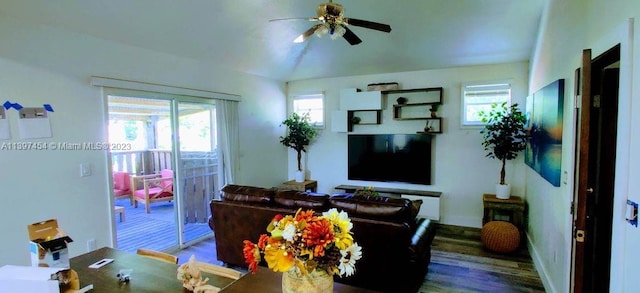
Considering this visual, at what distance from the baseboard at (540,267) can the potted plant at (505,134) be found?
0.78 metres

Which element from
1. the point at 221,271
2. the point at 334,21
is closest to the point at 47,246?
the point at 221,271

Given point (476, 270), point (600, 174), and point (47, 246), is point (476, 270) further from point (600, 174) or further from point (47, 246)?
point (47, 246)

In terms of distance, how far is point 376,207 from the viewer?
271 cm

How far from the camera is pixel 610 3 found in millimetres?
1802

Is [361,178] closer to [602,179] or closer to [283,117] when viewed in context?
[283,117]

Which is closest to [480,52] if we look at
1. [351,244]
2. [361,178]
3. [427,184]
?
[427,184]

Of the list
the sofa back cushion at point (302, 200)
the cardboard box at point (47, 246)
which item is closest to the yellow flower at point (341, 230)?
the cardboard box at point (47, 246)

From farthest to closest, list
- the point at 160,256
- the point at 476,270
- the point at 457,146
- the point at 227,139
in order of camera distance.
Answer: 1. the point at 457,146
2. the point at 227,139
3. the point at 476,270
4. the point at 160,256

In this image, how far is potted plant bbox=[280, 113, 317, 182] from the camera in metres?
5.96

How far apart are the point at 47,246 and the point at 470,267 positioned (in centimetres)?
374

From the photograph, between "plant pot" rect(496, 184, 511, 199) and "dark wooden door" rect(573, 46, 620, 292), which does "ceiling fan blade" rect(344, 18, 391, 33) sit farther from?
"plant pot" rect(496, 184, 511, 199)

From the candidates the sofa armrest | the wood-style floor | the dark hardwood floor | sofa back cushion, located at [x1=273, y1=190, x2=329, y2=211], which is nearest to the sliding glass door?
the wood-style floor

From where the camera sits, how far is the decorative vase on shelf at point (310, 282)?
1223mm

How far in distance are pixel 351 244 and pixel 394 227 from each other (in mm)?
1422
